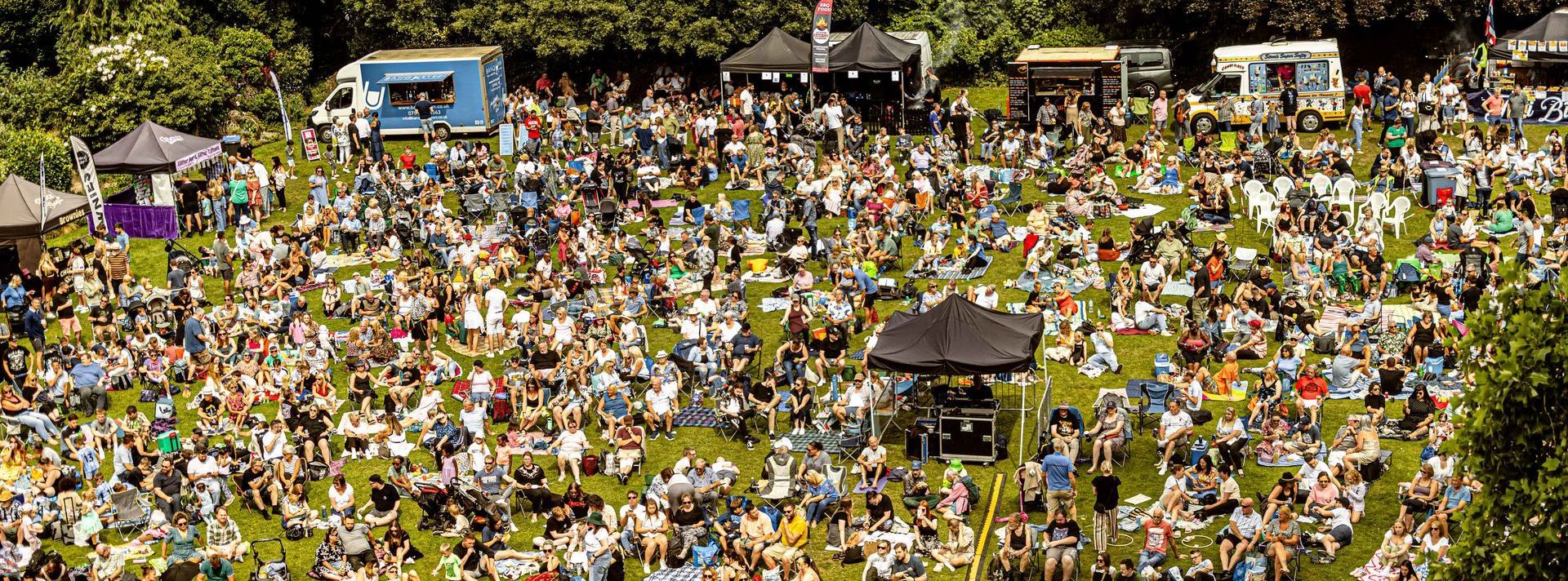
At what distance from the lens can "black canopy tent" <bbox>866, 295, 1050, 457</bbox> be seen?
2311cm

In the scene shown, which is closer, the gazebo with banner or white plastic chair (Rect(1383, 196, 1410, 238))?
white plastic chair (Rect(1383, 196, 1410, 238))

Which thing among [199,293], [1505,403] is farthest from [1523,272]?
[199,293]

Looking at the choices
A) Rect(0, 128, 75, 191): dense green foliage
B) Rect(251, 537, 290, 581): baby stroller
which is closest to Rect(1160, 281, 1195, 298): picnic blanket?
Rect(251, 537, 290, 581): baby stroller

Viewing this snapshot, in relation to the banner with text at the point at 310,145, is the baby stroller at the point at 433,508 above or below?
below

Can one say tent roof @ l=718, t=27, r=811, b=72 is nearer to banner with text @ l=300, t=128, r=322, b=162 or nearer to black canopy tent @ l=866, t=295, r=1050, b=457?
banner with text @ l=300, t=128, r=322, b=162

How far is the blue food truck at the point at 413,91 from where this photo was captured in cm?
4103

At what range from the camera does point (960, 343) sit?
23.2m

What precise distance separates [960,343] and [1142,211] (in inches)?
460

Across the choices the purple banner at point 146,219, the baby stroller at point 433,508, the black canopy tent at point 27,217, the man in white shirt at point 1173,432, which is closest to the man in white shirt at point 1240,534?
the man in white shirt at point 1173,432

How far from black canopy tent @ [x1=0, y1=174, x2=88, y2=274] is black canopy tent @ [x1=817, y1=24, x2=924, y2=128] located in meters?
16.7

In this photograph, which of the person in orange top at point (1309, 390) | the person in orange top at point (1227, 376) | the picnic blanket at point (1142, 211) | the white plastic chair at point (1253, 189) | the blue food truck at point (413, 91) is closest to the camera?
the person in orange top at point (1309, 390)

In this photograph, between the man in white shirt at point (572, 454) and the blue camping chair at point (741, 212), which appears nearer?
the man in white shirt at point (572, 454)

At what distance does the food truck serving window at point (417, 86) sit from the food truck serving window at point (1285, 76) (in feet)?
60.1

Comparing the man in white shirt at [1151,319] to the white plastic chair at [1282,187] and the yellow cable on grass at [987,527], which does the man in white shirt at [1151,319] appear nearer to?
the white plastic chair at [1282,187]
